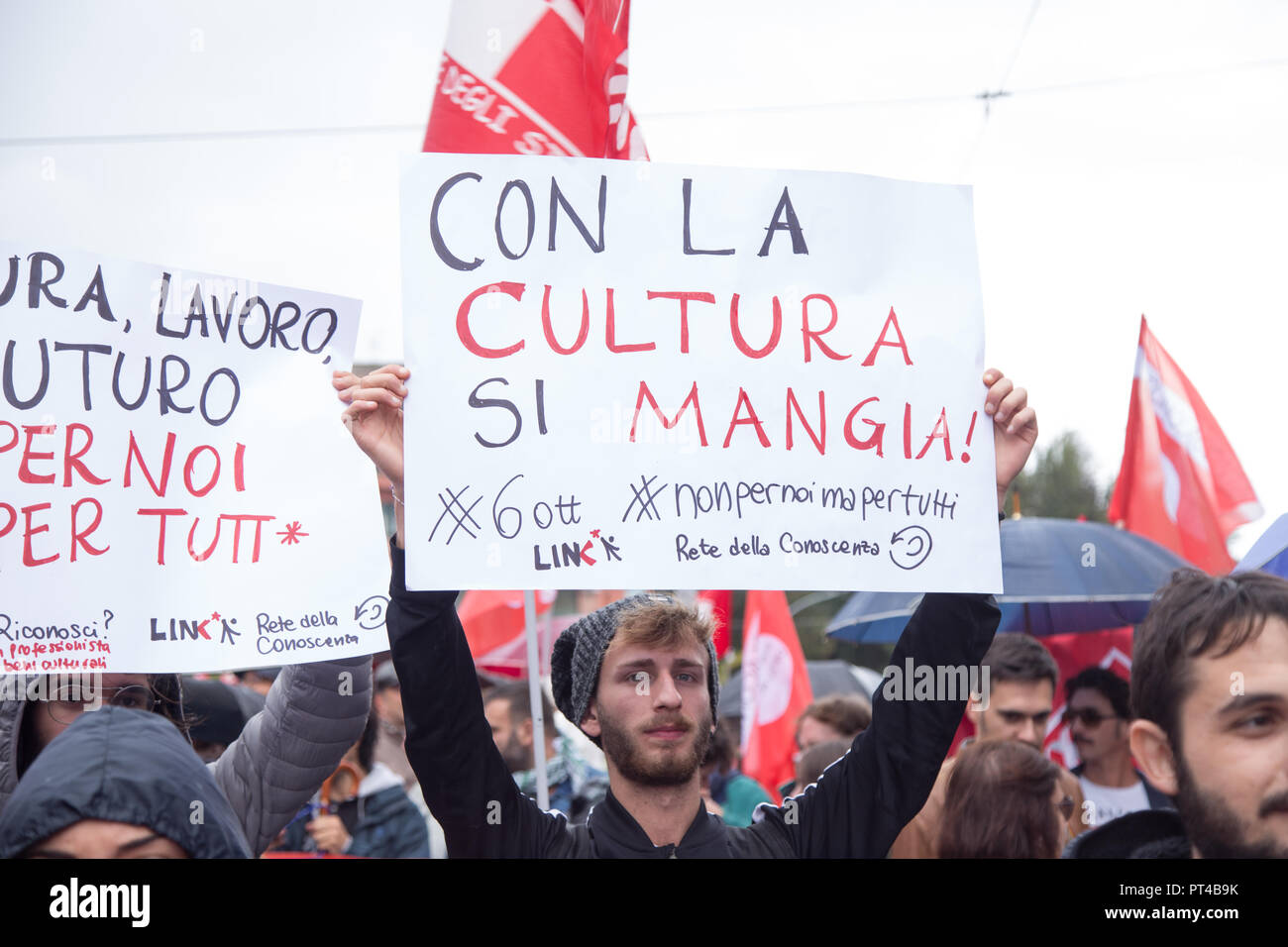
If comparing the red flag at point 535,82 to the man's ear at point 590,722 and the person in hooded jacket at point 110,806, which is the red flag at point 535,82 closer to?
the man's ear at point 590,722

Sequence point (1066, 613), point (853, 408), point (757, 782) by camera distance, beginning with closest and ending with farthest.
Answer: point (853, 408), point (1066, 613), point (757, 782)

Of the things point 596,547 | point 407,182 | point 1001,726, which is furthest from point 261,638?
point 1001,726

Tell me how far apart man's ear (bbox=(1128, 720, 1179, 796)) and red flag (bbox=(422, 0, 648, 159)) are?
1714 millimetres

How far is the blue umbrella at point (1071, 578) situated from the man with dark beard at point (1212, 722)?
245 centimetres

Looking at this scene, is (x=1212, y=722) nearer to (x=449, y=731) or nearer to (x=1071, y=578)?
(x=449, y=731)

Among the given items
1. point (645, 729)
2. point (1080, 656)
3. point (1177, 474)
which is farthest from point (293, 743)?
point (1177, 474)

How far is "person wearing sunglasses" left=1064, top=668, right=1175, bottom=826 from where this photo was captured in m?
4.05

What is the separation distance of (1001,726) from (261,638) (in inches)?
100

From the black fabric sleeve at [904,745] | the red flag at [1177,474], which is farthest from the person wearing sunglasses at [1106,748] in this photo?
the black fabric sleeve at [904,745]

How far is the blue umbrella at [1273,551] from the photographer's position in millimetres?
2799

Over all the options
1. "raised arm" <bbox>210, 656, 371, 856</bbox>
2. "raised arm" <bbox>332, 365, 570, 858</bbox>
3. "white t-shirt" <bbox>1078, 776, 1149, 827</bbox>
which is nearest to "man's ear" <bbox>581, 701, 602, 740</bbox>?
"raised arm" <bbox>332, 365, 570, 858</bbox>

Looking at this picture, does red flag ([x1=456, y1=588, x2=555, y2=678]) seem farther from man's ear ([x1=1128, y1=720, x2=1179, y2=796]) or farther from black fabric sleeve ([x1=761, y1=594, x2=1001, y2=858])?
man's ear ([x1=1128, y1=720, x2=1179, y2=796])

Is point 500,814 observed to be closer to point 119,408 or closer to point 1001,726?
point 119,408

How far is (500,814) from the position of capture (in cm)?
209
